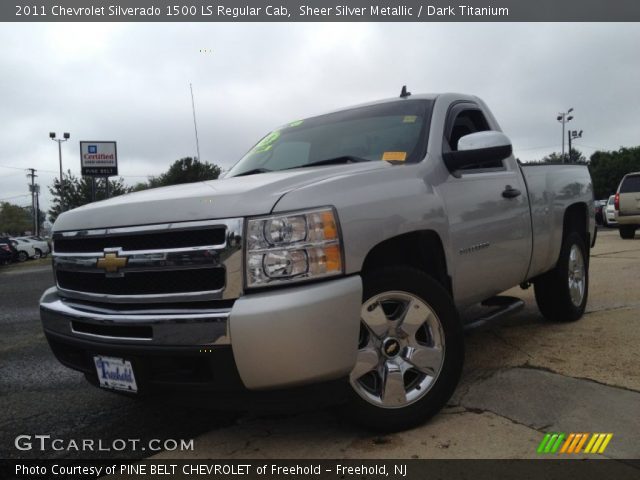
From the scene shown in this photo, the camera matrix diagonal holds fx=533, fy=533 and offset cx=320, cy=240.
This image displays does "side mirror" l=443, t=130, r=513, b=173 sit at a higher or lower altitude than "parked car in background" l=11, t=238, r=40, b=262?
higher

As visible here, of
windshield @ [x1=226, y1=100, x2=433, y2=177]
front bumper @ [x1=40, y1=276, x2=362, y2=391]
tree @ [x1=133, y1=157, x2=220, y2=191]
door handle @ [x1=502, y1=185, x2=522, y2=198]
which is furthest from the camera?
tree @ [x1=133, y1=157, x2=220, y2=191]

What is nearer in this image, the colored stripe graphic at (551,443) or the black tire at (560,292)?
the colored stripe graphic at (551,443)

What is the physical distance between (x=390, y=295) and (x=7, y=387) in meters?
3.01

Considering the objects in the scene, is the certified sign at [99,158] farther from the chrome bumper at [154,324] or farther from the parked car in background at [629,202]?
the chrome bumper at [154,324]

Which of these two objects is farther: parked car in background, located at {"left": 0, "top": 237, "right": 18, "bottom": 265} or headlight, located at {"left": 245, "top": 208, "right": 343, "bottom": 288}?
Result: parked car in background, located at {"left": 0, "top": 237, "right": 18, "bottom": 265}

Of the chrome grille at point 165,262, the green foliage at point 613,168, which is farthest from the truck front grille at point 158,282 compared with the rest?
the green foliage at point 613,168

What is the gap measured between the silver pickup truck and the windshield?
0.9 inches

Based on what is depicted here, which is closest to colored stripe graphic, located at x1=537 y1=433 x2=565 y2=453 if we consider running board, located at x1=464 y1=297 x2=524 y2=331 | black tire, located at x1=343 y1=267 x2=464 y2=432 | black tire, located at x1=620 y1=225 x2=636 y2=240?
black tire, located at x1=343 y1=267 x2=464 y2=432

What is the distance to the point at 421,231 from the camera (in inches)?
114

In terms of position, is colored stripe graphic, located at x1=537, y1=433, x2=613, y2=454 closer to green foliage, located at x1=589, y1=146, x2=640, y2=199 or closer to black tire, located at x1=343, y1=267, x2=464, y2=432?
black tire, located at x1=343, y1=267, x2=464, y2=432

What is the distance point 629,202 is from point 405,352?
14.3m

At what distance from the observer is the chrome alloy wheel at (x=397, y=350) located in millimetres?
2553

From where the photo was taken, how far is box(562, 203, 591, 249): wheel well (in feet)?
16.2

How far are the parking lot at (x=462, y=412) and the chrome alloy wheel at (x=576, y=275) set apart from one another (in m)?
0.30
